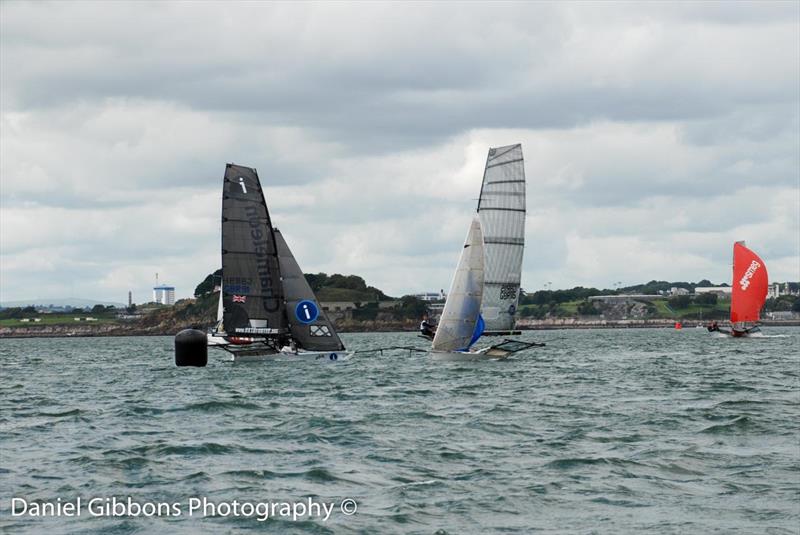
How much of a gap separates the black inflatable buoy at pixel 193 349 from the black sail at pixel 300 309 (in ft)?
18.5

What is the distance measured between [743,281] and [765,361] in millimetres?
40567

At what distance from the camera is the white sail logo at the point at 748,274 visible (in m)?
108

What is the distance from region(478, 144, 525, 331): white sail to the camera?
211 feet

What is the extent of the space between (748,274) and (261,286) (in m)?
59.5

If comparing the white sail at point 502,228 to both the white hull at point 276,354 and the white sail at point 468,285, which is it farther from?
the white hull at point 276,354

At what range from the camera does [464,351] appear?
195 ft

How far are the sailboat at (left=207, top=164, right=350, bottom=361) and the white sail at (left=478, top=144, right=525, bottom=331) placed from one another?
9.13m

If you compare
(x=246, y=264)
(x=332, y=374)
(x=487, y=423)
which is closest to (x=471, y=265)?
(x=332, y=374)

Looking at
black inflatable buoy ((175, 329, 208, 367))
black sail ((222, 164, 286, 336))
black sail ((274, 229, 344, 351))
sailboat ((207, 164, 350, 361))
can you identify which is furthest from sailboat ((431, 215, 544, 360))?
black inflatable buoy ((175, 329, 208, 367))

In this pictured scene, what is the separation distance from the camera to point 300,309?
63.7 m

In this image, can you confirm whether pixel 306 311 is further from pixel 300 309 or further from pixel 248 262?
pixel 248 262

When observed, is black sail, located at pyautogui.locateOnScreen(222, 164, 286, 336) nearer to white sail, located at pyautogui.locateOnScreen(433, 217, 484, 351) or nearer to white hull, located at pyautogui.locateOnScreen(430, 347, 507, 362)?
white hull, located at pyautogui.locateOnScreen(430, 347, 507, 362)

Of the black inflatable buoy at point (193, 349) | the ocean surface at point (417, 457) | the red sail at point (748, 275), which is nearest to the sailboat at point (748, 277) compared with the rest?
the red sail at point (748, 275)

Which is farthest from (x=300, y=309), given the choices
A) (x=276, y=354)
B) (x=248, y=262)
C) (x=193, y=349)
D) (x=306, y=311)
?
(x=193, y=349)
